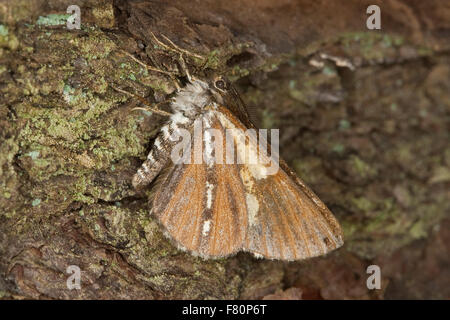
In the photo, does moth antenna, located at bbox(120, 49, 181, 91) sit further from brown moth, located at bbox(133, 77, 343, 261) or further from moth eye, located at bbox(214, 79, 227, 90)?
moth eye, located at bbox(214, 79, 227, 90)

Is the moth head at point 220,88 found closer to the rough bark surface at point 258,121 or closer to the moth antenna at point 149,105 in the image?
the rough bark surface at point 258,121

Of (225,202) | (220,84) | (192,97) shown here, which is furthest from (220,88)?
(225,202)

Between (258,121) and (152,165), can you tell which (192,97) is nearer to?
(152,165)

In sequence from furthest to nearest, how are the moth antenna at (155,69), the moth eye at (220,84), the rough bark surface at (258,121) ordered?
the moth eye at (220,84)
the moth antenna at (155,69)
the rough bark surface at (258,121)

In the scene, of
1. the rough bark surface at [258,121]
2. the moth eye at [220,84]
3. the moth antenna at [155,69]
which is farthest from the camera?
the moth eye at [220,84]

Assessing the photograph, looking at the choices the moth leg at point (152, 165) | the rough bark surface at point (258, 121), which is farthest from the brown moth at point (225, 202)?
the rough bark surface at point (258, 121)

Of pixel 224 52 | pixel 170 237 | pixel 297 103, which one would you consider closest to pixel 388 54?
pixel 297 103
